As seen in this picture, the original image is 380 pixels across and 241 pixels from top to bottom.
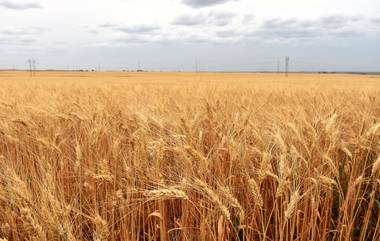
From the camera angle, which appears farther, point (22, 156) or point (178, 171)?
point (22, 156)

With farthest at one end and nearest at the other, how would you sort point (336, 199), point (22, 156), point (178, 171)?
point (22, 156)
point (336, 199)
point (178, 171)

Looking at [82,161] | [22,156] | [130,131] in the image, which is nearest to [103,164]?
[82,161]

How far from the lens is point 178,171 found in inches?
72.0

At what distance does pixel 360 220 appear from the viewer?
191 cm

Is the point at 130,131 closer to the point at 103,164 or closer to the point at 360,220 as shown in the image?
the point at 103,164

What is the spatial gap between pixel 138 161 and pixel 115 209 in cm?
27

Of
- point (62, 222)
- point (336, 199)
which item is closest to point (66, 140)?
point (62, 222)

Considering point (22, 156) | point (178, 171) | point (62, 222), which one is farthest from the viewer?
point (22, 156)

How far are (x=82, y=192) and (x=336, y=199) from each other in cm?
128

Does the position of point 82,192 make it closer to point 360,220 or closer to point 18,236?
point 18,236

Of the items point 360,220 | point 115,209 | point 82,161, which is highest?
point 82,161

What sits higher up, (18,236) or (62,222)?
(62,222)

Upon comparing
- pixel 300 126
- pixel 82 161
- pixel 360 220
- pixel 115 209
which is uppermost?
pixel 300 126

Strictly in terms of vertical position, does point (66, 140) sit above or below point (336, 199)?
above
